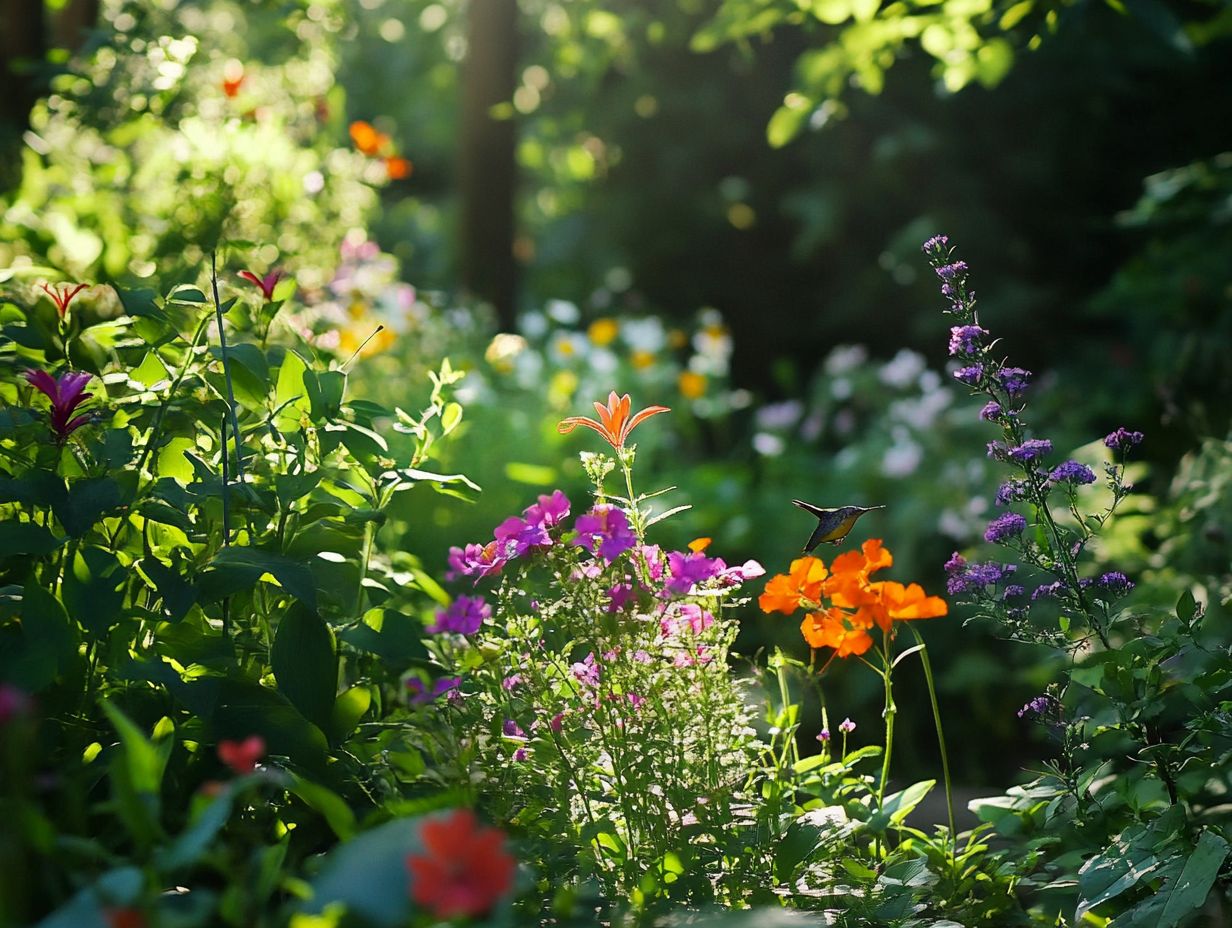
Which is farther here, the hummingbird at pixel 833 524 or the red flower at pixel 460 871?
A: the hummingbird at pixel 833 524

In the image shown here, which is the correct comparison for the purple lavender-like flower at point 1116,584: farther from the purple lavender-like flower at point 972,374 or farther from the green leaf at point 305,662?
the green leaf at point 305,662

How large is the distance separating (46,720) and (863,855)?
1171 millimetres

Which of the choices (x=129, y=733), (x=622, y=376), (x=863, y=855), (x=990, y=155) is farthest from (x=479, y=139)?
(x=129, y=733)

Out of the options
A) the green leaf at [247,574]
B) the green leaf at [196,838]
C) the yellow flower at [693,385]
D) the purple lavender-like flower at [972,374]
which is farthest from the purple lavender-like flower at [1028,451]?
the yellow flower at [693,385]

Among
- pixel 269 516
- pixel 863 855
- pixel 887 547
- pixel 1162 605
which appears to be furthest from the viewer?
pixel 887 547

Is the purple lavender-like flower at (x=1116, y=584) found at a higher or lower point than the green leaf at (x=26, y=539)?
higher

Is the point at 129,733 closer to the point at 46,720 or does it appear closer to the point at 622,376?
the point at 46,720

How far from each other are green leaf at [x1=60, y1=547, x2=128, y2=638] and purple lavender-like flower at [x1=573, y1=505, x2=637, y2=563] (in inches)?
21.9

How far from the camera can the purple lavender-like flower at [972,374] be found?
153 centimetres

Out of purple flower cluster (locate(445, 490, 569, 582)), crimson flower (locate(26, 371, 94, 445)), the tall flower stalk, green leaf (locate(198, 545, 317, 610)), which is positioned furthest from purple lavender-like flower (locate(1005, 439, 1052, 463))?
crimson flower (locate(26, 371, 94, 445))

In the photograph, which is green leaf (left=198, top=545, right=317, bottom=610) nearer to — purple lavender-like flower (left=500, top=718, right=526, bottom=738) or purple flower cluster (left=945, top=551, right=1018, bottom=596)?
purple lavender-like flower (left=500, top=718, right=526, bottom=738)

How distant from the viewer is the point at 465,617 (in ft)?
5.63

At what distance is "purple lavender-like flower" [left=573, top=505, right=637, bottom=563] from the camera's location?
150 cm

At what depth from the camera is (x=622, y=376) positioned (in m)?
5.98
